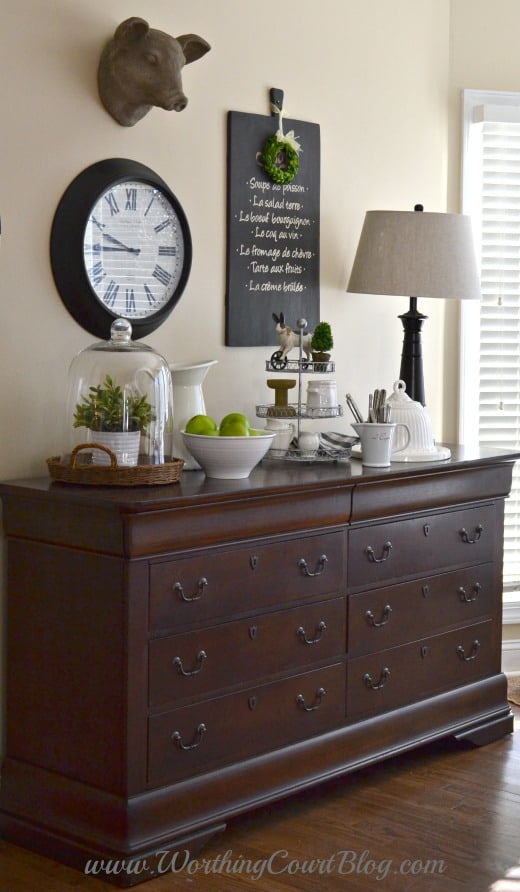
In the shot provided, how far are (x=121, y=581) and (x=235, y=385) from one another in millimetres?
1018

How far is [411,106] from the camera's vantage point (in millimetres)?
3869

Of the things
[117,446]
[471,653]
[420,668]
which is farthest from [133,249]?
[471,653]

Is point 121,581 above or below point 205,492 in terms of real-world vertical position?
below

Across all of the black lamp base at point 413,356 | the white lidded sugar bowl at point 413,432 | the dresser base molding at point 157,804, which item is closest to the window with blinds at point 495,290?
the black lamp base at point 413,356

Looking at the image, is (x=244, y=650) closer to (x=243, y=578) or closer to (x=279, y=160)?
(x=243, y=578)

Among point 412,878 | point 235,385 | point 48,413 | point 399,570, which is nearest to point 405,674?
point 399,570

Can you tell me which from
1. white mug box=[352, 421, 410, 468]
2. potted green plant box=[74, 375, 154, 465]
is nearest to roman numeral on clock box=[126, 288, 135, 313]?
potted green plant box=[74, 375, 154, 465]

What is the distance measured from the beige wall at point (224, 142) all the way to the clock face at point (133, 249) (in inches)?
3.4

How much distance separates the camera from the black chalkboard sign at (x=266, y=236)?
3279 millimetres

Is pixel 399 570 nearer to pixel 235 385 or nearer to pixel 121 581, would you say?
pixel 235 385

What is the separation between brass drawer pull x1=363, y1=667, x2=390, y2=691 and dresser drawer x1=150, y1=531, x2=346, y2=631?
0.91ft

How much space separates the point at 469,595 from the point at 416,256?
1.01m

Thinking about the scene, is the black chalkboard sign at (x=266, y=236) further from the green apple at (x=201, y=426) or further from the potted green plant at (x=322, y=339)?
the green apple at (x=201, y=426)

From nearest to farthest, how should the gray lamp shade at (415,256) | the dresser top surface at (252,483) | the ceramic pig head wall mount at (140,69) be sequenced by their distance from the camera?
the dresser top surface at (252,483)
the ceramic pig head wall mount at (140,69)
the gray lamp shade at (415,256)
